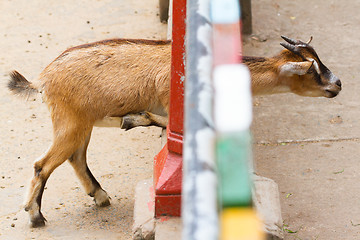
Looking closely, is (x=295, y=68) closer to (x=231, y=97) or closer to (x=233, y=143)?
(x=231, y=97)

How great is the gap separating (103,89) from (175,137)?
1116mm

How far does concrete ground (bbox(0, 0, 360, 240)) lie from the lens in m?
4.62

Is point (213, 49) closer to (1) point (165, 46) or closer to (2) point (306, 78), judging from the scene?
(1) point (165, 46)

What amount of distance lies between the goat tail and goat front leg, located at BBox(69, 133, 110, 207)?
0.60 metres

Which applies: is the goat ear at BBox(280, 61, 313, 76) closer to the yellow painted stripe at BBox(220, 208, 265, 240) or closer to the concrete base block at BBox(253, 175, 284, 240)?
the concrete base block at BBox(253, 175, 284, 240)

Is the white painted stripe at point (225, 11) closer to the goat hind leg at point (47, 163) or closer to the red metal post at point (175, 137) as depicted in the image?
the red metal post at point (175, 137)

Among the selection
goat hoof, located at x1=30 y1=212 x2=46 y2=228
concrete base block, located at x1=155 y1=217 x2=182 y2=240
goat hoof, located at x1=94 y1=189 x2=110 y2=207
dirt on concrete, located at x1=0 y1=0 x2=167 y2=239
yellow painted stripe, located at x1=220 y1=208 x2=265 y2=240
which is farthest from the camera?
goat hoof, located at x1=94 y1=189 x2=110 y2=207

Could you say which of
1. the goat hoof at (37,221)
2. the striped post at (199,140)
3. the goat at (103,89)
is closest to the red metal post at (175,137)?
the goat at (103,89)

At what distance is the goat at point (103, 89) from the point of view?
4496mm

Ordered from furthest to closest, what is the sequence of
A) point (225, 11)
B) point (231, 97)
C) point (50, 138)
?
point (50, 138) < point (225, 11) < point (231, 97)

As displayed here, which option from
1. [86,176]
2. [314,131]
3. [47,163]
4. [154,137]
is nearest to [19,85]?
[47,163]

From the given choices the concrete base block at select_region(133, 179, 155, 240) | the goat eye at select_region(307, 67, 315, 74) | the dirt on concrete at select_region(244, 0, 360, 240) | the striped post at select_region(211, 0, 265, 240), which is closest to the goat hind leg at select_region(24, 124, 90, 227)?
the concrete base block at select_region(133, 179, 155, 240)

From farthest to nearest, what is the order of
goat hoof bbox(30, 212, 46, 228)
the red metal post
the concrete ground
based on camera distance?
goat hoof bbox(30, 212, 46, 228)
the concrete ground
the red metal post

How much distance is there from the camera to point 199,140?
3.43 ft
